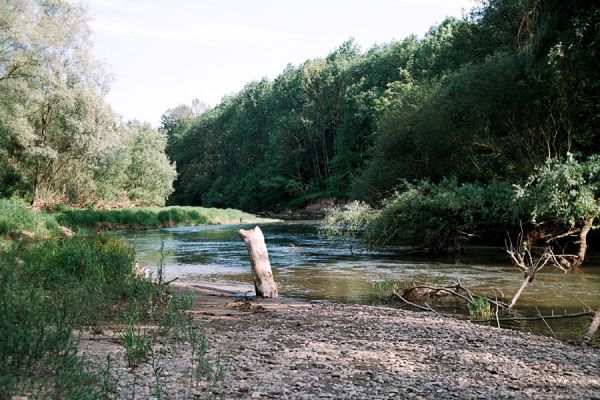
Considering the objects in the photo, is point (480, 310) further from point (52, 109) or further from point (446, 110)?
point (52, 109)

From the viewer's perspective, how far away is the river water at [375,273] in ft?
42.7

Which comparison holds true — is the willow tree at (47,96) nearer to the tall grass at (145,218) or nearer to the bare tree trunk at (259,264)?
the tall grass at (145,218)

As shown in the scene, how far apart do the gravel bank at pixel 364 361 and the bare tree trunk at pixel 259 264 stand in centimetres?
277

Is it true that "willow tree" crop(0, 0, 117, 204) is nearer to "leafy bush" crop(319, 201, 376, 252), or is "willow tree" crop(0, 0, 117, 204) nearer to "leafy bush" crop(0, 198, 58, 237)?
"leafy bush" crop(0, 198, 58, 237)

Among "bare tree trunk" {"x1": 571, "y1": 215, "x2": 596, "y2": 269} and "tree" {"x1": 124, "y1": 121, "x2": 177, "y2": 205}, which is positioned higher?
"tree" {"x1": 124, "y1": 121, "x2": 177, "y2": 205}

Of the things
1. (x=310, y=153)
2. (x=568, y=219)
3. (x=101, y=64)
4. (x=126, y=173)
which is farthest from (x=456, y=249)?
(x=310, y=153)

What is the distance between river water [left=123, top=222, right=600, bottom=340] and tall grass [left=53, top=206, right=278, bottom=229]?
42.5 ft

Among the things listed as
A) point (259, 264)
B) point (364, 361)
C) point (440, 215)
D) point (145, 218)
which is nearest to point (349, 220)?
point (440, 215)

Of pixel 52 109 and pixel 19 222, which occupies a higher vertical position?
pixel 52 109

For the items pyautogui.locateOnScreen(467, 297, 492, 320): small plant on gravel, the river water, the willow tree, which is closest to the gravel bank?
pyautogui.locateOnScreen(467, 297, 492, 320): small plant on gravel

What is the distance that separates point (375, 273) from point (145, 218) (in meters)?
33.2

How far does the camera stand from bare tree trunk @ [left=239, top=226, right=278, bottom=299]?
13258mm

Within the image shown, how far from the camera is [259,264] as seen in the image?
13.4 meters

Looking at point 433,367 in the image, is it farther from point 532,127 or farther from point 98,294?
point 532,127
